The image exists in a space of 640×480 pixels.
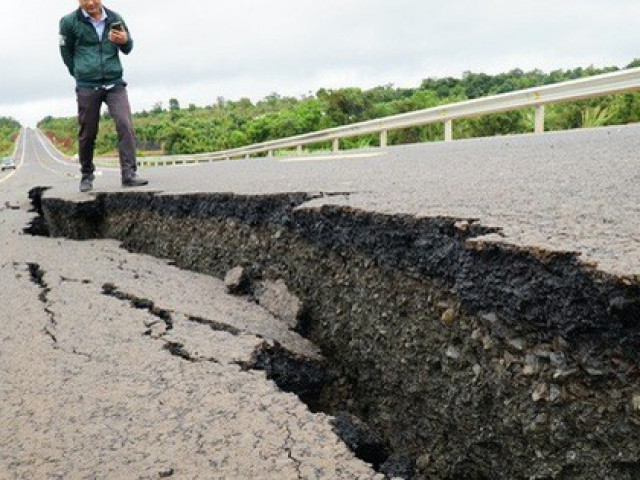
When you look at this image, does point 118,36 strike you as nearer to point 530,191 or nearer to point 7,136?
point 530,191

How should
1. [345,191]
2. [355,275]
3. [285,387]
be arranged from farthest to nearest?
[345,191], [355,275], [285,387]

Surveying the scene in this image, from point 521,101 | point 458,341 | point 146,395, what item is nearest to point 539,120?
point 521,101

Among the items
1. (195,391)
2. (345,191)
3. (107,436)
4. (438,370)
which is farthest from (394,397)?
(345,191)

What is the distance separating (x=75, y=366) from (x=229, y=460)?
2.70 ft

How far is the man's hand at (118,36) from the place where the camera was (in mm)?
5027

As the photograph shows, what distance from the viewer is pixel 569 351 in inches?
56.8

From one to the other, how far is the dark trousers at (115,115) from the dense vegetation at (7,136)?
80.8m

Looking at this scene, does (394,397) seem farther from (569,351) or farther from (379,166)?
(379,166)

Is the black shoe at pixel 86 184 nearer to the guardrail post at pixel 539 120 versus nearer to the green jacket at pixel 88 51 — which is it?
the green jacket at pixel 88 51

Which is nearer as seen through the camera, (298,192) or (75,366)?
(75,366)

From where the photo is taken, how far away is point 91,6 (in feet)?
16.6

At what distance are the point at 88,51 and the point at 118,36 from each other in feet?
1.10

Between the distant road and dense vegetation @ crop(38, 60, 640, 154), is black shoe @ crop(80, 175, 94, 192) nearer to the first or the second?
the distant road

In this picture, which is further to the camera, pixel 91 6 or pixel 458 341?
pixel 91 6
